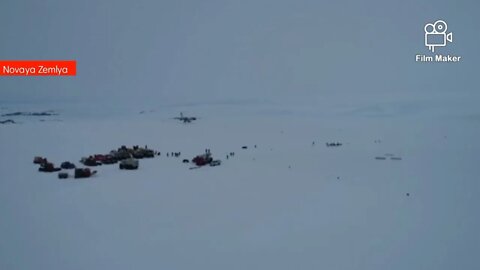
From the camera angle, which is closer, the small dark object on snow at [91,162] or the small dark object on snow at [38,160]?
the small dark object on snow at [91,162]

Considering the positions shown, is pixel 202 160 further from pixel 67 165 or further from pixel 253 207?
pixel 253 207

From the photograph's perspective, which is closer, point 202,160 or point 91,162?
point 91,162

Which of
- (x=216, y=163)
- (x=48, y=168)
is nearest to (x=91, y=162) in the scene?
(x=48, y=168)

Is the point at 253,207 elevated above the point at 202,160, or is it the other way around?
the point at 202,160

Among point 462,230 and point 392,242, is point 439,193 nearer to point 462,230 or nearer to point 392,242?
point 462,230

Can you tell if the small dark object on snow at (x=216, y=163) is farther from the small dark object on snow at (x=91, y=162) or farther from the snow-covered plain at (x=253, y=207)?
the small dark object on snow at (x=91, y=162)

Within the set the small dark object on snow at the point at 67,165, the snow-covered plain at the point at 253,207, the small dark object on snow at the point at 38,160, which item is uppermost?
the small dark object on snow at the point at 38,160

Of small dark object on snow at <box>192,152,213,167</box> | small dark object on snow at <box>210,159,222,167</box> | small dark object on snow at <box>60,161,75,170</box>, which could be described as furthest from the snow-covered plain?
small dark object on snow at <box>60,161,75,170</box>

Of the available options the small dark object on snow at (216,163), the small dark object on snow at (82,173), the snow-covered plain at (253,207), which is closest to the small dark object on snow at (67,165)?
the snow-covered plain at (253,207)

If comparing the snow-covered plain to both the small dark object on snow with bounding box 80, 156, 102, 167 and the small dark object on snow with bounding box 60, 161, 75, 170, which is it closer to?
the small dark object on snow with bounding box 80, 156, 102, 167

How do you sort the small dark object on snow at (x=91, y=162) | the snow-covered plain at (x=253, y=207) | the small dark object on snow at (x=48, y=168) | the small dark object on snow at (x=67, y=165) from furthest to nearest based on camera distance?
the small dark object on snow at (x=91, y=162), the small dark object on snow at (x=67, y=165), the small dark object on snow at (x=48, y=168), the snow-covered plain at (x=253, y=207)
